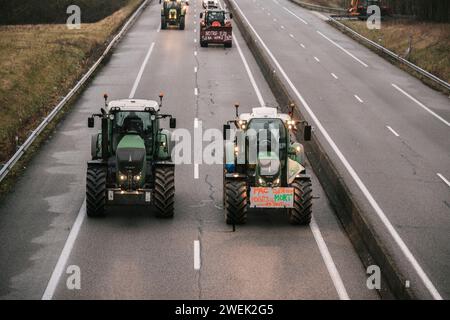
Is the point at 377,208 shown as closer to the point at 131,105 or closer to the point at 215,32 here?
the point at 131,105

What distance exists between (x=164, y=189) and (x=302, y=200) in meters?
3.36

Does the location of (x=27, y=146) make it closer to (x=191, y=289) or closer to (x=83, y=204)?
(x=83, y=204)

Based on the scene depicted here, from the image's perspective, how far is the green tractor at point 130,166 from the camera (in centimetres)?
2067

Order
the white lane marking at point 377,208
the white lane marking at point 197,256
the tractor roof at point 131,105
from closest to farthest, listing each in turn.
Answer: the white lane marking at point 377,208 → the white lane marking at point 197,256 → the tractor roof at point 131,105

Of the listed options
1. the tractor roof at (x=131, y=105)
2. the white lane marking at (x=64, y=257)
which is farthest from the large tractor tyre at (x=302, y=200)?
the white lane marking at (x=64, y=257)

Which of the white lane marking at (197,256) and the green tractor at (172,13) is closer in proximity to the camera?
the white lane marking at (197,256)

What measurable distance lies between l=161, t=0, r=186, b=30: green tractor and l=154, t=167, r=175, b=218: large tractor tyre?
45209mm

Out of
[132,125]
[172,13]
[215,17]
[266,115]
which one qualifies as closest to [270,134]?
[266,115]

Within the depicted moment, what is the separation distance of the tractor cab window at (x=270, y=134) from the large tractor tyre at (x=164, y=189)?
7.22ft

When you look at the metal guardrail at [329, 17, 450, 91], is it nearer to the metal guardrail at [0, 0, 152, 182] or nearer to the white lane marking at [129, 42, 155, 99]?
the white lane marking at [129, 42, 155, 99]

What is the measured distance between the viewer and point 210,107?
121 feet

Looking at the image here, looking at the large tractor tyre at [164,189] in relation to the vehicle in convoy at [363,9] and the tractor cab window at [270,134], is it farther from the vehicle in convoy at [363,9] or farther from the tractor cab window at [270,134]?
the vehicle in convoy at [363,9]

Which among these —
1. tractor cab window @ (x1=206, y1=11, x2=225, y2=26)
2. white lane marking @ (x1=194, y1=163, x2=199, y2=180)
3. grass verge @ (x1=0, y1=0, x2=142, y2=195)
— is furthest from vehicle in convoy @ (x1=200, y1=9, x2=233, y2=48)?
white lane marking @ (x1=194, y1=163, x2=199, y2=180)
